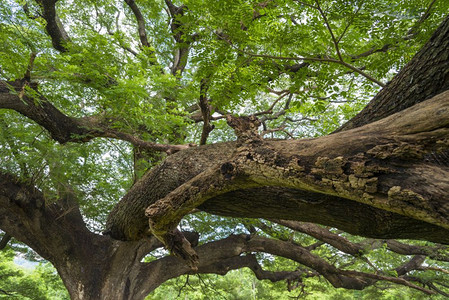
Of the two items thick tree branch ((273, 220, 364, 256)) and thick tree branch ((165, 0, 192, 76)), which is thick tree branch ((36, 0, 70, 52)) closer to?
thick tree branch ((165, 0, 192, 76))

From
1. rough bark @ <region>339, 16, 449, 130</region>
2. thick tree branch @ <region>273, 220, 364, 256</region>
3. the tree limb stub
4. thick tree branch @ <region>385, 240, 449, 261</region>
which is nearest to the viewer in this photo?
the tree limb stub

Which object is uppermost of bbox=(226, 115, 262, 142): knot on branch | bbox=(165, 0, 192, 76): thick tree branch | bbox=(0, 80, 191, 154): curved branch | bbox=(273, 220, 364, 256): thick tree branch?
bbox=(165, 0, 192, 76): thick tree branch

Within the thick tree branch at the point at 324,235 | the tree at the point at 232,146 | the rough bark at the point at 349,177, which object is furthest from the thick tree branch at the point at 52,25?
the thick tree branch at the point at 324,235

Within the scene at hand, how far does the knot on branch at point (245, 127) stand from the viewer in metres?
2.11

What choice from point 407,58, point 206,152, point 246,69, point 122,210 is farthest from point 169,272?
point 407,58

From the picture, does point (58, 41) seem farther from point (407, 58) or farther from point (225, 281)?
point (225, 281)

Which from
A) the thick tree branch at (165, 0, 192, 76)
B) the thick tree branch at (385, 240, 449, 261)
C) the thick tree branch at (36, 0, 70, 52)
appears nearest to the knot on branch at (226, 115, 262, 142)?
the thick tree branch at (165, 0, 192, 76)

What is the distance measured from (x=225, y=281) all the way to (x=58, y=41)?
8.49 metres

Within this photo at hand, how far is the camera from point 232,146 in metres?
→ 2.85

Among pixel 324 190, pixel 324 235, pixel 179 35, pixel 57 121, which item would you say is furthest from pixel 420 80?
pixel 57 121

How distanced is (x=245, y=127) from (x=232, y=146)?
714mm

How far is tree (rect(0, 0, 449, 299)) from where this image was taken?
1568 mm

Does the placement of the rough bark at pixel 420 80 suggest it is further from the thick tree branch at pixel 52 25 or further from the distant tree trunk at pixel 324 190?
the thick tree branch at pixel 52 25

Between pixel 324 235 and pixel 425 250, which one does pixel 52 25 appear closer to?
pixel 324 235
